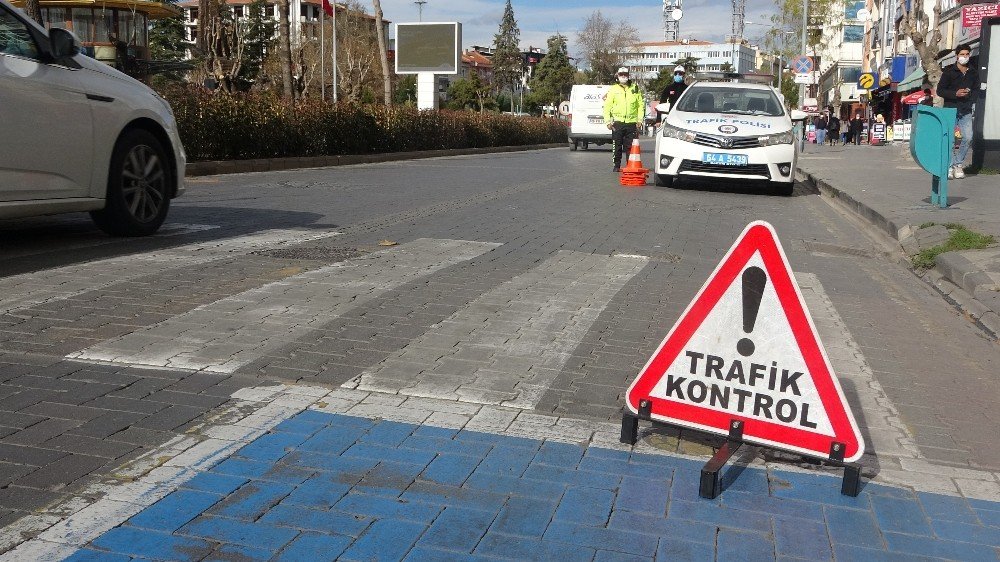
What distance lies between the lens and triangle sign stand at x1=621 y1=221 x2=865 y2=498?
3.52 metres

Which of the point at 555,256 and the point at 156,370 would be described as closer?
the point at 156,370

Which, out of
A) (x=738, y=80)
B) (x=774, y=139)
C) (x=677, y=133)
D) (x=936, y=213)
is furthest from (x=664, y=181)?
(x=738, y=80)

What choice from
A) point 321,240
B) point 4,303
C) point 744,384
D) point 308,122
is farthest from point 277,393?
point 308,122

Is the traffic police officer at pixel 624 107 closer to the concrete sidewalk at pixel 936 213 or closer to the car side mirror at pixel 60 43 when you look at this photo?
the concrete sidewalk at pixel 936 213

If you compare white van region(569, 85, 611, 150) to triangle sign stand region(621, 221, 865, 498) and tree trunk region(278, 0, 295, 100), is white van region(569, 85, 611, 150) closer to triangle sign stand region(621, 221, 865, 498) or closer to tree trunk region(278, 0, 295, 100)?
tree trunk region(278, 0, 295, 100)

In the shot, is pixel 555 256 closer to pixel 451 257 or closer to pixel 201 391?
pixel 451 257

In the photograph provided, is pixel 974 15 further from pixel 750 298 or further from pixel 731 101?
pixel 750 298

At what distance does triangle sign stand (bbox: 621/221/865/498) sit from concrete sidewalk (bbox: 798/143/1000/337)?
10.5ft

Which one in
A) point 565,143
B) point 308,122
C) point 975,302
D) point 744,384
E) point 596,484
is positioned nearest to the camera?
point 596,484

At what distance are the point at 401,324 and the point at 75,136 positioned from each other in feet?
10.8

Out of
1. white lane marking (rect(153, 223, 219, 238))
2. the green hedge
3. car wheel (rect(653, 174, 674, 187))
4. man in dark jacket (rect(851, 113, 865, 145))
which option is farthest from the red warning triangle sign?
man in dark jacket (rect(851, 113, 865, 145))

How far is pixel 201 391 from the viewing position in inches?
169

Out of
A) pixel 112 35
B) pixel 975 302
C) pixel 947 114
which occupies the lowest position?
pixel 975 302

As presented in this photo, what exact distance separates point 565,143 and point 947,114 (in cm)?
3988
